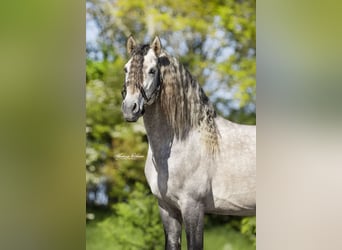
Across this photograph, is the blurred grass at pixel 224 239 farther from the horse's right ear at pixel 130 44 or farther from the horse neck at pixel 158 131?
the horse's right ear at pixel 130 44

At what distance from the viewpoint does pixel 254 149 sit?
2145 millimetres

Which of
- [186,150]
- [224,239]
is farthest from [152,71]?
[224,239]

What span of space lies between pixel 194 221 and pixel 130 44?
2.60 ft

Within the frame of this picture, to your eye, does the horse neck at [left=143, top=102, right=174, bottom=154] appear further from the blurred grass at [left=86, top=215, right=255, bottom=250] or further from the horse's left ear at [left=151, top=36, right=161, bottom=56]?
the blurred grass at [left=86, top=215, right=255, bottom=250]

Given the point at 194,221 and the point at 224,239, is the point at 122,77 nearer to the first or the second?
the point at 194,221

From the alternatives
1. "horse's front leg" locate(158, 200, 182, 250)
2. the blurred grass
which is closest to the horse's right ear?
"horse's front leg" locate(158, 200, 182, 250)

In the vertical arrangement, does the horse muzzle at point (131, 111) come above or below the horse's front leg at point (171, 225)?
above

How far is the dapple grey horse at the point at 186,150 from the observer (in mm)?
2154

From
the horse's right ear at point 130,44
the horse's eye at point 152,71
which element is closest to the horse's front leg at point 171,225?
the horse's eye at point 152,71

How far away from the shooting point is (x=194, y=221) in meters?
2.16

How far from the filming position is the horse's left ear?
7.09 feet
